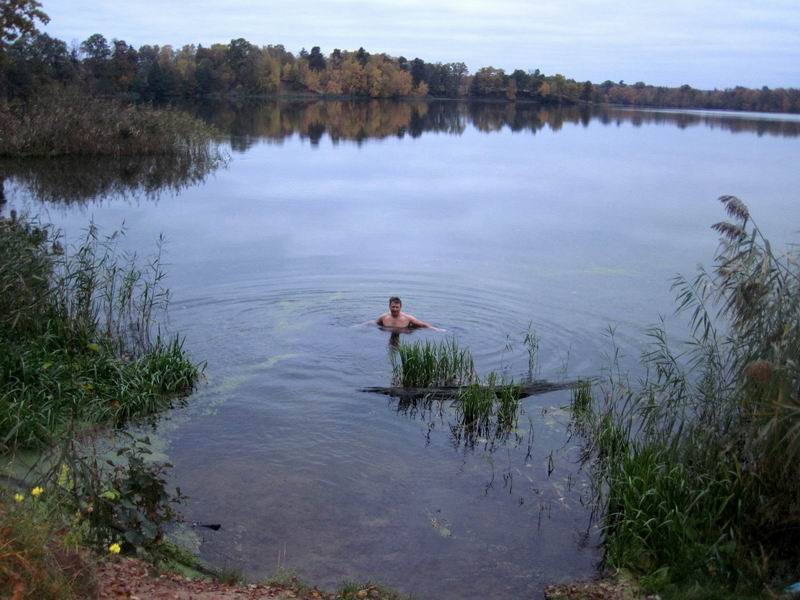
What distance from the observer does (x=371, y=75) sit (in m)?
118

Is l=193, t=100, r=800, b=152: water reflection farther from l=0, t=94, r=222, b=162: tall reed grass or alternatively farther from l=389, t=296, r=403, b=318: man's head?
l=389, t=296, r=403, b=318: man's head

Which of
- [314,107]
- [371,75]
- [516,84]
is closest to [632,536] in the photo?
[314,107]

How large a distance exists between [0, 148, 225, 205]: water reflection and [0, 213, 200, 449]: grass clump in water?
1364cm

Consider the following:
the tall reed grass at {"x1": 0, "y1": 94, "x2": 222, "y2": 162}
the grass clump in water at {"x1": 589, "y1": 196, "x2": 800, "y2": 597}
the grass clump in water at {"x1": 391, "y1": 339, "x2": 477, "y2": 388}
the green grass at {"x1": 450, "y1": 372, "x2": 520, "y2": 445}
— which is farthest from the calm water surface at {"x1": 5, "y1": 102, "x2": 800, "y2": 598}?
the tall reed grass at {"x1": 0, "y1": 94, "x2": 222, "y2": 162}

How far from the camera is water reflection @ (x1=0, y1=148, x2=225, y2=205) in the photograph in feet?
85.0

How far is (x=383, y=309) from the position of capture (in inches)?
607

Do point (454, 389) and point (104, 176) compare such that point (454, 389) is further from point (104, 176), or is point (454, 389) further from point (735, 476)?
point (104, 176)

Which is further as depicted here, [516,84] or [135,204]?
[516,84]

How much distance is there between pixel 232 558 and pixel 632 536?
342 cm

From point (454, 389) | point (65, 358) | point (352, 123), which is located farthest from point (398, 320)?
point (352, 123)

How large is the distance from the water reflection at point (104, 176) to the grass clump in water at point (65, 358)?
44.8ft

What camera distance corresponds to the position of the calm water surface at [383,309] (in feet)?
25.2

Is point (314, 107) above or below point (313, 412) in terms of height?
above

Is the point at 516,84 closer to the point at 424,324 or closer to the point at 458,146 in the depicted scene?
the point at 458,146
